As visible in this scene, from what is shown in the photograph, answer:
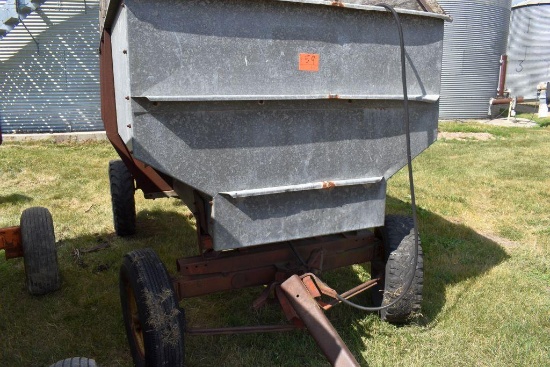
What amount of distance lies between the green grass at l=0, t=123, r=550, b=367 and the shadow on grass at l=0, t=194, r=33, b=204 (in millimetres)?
27

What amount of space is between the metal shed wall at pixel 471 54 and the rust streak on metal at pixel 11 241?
559 inches

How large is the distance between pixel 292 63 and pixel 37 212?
8.37 ft

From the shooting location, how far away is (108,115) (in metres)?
3.57

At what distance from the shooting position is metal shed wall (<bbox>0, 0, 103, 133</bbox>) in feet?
34.7

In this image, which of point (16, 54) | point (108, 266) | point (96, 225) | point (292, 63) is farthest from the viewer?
point (16, 54)

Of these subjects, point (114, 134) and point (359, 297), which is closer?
point (114, 134)

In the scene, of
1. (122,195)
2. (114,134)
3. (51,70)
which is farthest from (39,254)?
(51,70)

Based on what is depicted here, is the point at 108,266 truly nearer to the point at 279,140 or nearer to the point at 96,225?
the point at 96,225

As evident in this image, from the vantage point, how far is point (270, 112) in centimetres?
238

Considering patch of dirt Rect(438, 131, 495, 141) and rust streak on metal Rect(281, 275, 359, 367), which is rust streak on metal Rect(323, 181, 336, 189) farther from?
patch of dirt Rect(438, 131, 495, 141)

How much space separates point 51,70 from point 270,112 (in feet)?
33.2

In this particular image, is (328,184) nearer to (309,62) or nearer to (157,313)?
(309,62)

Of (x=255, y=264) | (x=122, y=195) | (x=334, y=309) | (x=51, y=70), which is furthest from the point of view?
(x=51, y=70)

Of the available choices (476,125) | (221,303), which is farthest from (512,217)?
(476,125)
